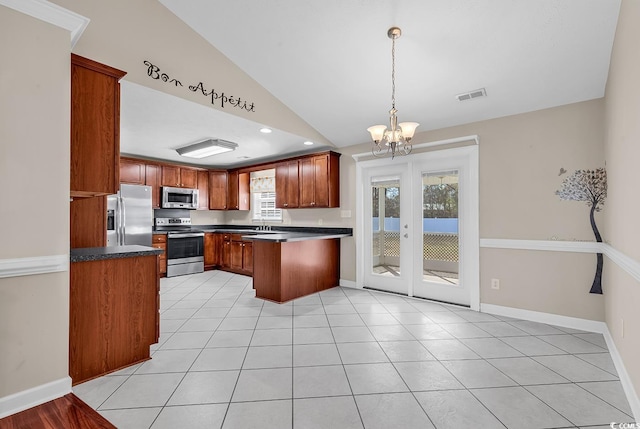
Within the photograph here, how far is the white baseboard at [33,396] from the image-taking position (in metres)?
1.62

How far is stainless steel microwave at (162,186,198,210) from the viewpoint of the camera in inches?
225

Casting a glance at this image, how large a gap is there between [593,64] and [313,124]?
3.08 metres

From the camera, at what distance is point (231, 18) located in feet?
8.86

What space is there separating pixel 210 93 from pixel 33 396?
2.80 meters

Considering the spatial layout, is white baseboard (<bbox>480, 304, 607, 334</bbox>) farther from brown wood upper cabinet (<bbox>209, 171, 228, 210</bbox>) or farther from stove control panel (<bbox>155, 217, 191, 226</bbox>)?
stove control panel (<bbox>155, 217, 191, 226</bbox>)

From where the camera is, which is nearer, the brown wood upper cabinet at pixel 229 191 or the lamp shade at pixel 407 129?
the lamp shade at pixel 407 129

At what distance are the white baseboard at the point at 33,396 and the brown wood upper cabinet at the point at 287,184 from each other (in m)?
3.74

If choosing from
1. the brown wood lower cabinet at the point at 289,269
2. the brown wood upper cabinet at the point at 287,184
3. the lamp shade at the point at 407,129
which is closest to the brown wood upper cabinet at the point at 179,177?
the brown wood upper cabinet at the point at 287,184

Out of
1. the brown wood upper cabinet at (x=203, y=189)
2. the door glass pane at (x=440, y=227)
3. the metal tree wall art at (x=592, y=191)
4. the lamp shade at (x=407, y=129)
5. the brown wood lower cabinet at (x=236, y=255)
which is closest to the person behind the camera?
the lamp shade at (x=407, y=129)

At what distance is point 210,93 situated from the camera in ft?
10.2

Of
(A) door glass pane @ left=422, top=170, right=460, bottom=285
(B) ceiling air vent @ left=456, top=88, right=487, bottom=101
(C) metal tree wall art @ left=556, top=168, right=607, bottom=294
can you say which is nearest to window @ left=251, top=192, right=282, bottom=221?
(A) door glass pane @ left=422, top=170, right=460, bottom=285

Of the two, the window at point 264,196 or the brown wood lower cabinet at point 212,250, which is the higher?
the window at point 264,196

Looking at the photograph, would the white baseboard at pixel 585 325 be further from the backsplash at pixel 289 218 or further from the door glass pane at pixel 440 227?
the backsplash at pixel 289 218

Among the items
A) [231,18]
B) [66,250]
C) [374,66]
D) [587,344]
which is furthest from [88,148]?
[587,344]
